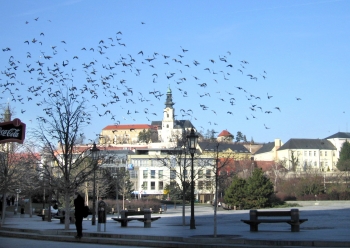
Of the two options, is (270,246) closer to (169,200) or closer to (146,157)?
(169,200)

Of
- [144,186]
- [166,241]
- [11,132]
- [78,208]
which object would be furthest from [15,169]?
[144,186]

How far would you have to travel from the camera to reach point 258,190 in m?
65.6

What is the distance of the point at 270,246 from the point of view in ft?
62.5

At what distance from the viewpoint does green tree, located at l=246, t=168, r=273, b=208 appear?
6512 centimetres

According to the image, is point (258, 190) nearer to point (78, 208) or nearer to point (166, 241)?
point (78, 208)

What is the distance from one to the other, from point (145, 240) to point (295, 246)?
5.89 m

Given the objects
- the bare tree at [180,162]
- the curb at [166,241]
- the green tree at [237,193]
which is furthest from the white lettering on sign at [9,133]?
the green tree at [237,193]

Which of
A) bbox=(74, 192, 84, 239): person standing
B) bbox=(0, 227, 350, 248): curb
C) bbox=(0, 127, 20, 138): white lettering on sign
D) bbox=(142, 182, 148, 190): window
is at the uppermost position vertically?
bbox=(142, 182, 148, 190): window

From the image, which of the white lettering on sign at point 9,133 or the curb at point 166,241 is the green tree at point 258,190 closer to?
the white lettering on sign at point 9,133

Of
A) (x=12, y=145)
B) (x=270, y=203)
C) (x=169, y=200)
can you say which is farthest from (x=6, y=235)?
(x=169, y=200)

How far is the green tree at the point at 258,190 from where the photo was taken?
65.1m

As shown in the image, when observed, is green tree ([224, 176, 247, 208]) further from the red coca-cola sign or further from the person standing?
the person standing

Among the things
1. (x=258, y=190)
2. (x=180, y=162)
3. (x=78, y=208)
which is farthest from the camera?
(x=258, y=190)

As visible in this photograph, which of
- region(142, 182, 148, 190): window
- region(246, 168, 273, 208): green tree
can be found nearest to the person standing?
region(246, 168, 273, 208): green tree
